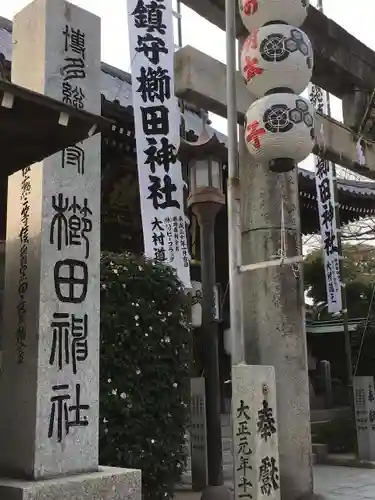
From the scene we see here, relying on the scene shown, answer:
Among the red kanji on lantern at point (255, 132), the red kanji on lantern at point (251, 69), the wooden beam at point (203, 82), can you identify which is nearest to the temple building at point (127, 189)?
the wooden beam at point (203, 82)

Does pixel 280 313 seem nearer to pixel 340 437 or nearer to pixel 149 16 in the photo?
pixel 149 16

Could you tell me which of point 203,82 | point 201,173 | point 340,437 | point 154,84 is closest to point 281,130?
point 203,82

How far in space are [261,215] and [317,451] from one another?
16.4ft

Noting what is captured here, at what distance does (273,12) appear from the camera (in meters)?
5.93

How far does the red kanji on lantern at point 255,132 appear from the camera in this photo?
5.70 m

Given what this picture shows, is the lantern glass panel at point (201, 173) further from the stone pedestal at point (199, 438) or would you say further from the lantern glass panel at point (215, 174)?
the stone pedestal at point (199, 438)

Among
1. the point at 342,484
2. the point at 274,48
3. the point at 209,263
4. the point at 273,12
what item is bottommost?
the point at 342,484

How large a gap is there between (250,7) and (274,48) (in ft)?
2.02

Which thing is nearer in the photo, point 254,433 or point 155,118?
point 254,433

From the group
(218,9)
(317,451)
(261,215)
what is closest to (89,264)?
(261,215)

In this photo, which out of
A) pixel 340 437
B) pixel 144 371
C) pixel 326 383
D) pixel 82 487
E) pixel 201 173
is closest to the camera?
pixel 82 487

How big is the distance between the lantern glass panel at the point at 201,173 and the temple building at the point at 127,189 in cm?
114

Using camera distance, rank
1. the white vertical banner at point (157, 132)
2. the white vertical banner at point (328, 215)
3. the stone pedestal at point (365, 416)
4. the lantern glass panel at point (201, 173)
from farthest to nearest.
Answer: the white vertical banner at point (328, 215)
the stone pedestal at point (365, 416)
the lantern glass panel at point (201, 173)
the white vertical banner at point (157, 132)

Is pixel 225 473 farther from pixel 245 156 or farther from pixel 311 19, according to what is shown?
pixel 311 19
